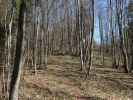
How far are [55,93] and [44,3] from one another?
37.0 ft

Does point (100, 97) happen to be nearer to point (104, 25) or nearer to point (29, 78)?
point (29, 78)

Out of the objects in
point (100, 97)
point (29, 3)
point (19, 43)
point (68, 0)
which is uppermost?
point (68, 0)

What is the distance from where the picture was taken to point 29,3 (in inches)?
429

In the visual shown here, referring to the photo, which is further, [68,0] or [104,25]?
[104,25]

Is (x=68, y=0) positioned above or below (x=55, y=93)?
above

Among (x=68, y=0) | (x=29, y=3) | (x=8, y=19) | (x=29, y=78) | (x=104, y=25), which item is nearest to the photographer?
(x=29, y=3)

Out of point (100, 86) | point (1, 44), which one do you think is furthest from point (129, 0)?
point (1, 44)

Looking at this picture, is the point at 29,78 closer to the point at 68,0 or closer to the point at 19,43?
the point at 19,43

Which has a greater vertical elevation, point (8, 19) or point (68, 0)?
point (68, 0)

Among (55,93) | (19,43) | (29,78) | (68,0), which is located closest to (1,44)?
(29,78)

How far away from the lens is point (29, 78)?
1981 centimetres

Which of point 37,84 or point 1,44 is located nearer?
point 37,84

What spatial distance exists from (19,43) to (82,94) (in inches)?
306

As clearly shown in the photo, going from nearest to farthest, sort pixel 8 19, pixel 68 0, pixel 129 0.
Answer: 1. pixel 8 19
2. pixel 129 0
3. pixel 68 0
